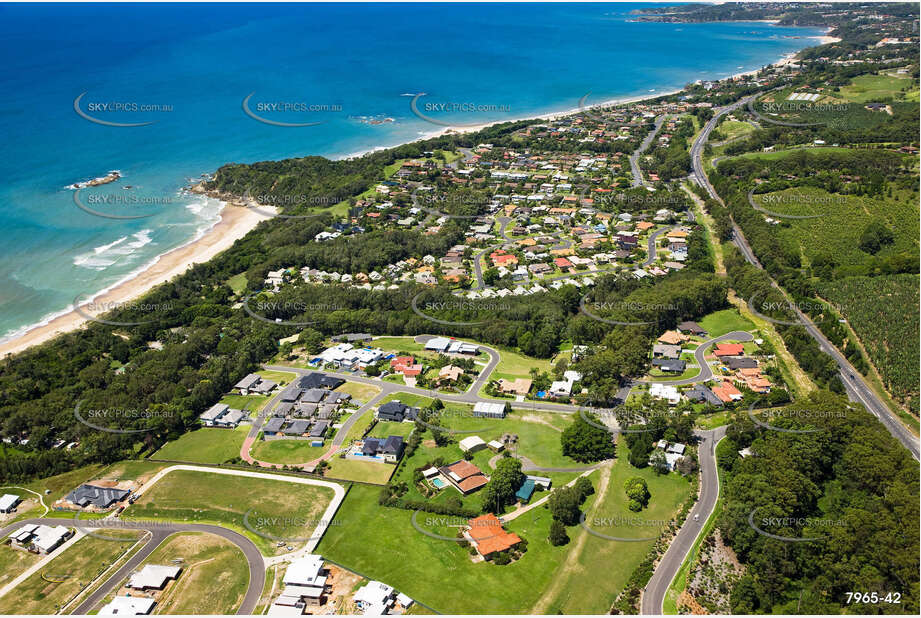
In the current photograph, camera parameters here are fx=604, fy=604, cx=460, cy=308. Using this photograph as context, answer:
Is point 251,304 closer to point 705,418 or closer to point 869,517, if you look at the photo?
point 705,418

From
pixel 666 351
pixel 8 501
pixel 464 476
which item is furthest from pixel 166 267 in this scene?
pixel 666 351

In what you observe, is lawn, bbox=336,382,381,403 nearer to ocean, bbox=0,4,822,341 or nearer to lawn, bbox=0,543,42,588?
lawn, bbox=0,543,42,588

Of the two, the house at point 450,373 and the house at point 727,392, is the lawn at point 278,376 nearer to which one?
the house at point 450,373

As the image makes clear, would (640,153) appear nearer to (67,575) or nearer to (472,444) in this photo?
(472,444)

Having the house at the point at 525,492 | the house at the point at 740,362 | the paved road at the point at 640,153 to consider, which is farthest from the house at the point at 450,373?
the paved road at the point at 640,153

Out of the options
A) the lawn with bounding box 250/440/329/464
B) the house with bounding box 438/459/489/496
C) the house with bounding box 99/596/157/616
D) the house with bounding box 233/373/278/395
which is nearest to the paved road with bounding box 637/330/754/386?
the house with bounding box 438/459/489/496

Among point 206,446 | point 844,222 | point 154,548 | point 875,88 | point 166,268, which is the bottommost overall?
point 206,446
